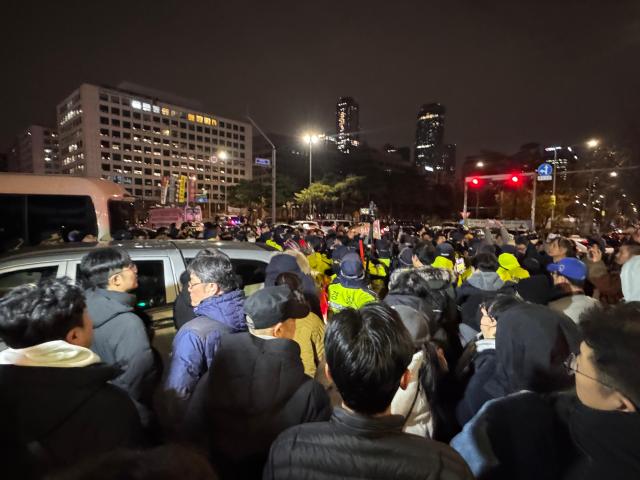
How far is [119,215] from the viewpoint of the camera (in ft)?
39.9

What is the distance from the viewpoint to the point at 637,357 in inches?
49.3

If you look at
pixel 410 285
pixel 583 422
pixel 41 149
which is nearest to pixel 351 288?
pixel 410 285

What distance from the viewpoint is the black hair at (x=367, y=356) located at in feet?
4.21

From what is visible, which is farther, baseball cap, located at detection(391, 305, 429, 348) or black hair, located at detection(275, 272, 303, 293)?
black hair, located at detection(275, 272, 303, 293)

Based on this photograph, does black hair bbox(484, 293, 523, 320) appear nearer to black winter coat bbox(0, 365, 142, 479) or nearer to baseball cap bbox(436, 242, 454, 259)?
black winter coat bbox(0, 365, 142, 479)

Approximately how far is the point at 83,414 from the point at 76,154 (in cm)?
11617

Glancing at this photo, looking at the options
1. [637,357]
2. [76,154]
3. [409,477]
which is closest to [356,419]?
[409,477]

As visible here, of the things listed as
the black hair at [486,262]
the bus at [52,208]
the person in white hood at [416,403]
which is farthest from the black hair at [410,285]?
the bus at [52,208]

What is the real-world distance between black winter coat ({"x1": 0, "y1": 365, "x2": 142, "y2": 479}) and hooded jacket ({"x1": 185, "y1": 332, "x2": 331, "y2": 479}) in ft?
1.71

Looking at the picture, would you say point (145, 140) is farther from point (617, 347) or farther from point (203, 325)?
point (617, 347)

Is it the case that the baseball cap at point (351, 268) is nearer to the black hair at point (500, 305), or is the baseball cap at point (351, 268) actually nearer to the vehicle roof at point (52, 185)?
the black hair at point (500, 305)

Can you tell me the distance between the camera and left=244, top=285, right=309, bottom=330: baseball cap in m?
2.09

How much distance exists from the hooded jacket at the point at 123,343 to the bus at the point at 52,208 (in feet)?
30.1

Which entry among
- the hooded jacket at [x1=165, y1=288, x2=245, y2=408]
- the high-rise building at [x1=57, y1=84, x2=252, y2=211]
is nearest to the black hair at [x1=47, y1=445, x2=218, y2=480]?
the hooded jacket at [x1=165, y1=288, x2=245, y2=408]
